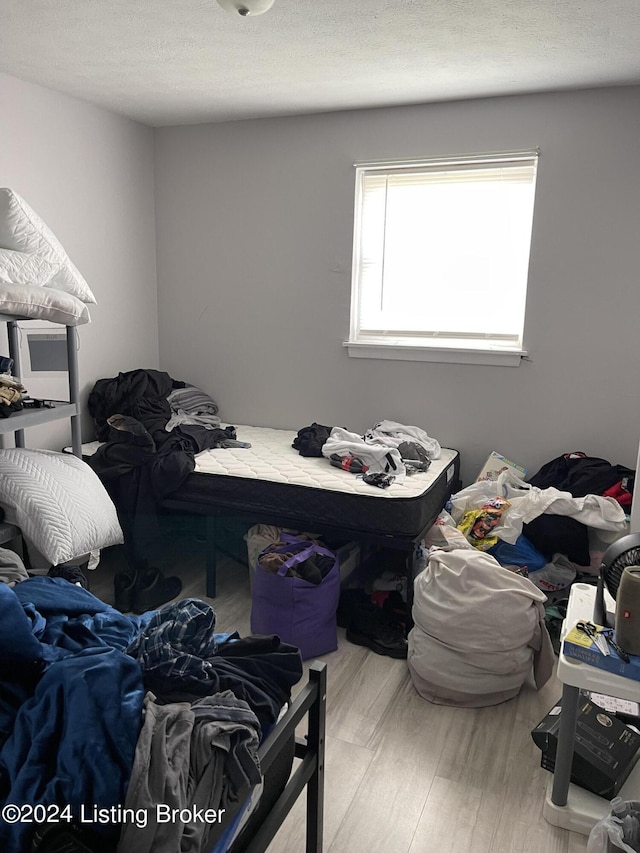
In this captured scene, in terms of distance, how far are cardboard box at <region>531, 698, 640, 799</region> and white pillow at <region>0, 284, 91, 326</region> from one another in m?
2.26

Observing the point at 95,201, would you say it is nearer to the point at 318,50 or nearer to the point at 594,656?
the point at 318,50

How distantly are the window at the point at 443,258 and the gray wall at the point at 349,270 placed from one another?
0.08 metres

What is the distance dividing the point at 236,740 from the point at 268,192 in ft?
10.6

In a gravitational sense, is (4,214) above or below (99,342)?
above

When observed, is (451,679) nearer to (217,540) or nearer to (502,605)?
(502,605)

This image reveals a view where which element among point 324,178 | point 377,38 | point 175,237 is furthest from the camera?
point 175,237

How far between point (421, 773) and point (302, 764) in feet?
2.12

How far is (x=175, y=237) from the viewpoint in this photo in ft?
13.2

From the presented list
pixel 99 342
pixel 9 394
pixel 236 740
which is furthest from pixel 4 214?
pixel 236 740

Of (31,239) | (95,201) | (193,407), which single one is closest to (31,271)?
(31,239)

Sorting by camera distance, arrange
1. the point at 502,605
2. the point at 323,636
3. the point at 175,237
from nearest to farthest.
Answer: the point at 502,605 → the point at 323,636 → the point at 175,237

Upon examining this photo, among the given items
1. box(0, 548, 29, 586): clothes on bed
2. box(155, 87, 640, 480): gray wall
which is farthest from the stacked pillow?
box(155, 87, 640, 480): gray wall

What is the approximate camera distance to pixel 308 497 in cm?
284

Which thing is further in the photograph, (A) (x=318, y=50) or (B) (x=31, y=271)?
(A) (x=318, y=50)
